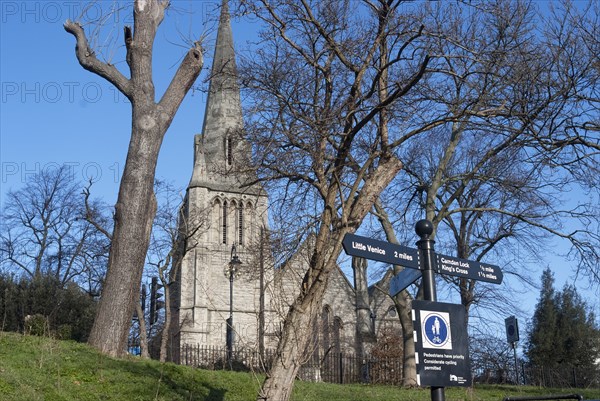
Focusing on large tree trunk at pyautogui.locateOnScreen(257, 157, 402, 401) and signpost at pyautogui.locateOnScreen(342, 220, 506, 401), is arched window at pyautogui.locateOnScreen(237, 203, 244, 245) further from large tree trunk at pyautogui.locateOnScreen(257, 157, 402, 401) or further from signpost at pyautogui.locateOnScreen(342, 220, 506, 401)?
→ signpost at pyautogui.locateOnScreen(342, 220, 506, 401)

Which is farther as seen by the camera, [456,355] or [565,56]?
[565,56]

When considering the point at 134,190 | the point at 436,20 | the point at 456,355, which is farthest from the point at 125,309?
the point at 456,355

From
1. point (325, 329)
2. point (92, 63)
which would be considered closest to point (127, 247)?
point (92, 63)

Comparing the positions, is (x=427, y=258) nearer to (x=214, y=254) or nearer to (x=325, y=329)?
(x=325, y=329)

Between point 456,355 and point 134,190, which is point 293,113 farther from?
point 134,190

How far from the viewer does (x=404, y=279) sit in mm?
7711

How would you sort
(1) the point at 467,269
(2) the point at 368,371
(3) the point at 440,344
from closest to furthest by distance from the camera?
(3) the point at 440,344 < (1) the point at 467,269 < (2) the point at 368,371

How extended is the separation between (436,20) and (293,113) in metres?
2.82

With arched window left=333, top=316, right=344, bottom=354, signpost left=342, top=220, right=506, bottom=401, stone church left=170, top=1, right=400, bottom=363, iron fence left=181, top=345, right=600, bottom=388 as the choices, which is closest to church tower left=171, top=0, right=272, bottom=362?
stone church left=170, top=1, right=400, bottom=363

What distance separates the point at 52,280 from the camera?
27047 mm

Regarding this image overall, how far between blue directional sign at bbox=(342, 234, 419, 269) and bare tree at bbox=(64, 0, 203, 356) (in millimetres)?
8740

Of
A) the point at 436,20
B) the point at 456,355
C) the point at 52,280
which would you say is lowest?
the point at 456,355

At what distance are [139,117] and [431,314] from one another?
10.3 meters

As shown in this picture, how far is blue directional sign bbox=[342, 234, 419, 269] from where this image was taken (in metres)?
7.38
